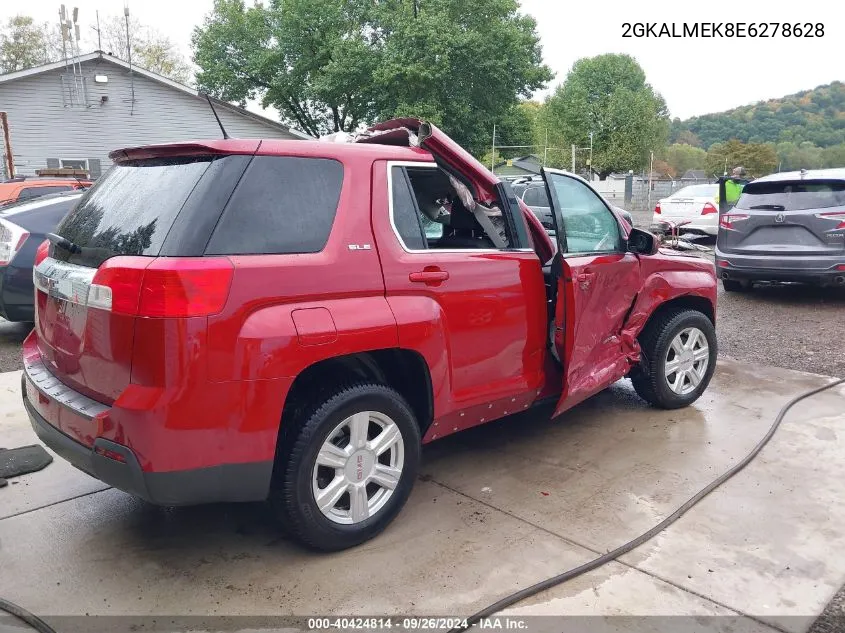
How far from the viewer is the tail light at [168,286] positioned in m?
2.45

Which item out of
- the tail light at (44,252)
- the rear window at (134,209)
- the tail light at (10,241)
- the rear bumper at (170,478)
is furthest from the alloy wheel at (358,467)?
the tail light at (10,241)

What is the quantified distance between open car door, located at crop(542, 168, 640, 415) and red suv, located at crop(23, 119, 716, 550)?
27 millimetres

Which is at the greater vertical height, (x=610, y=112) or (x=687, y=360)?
(x=610, y=112)

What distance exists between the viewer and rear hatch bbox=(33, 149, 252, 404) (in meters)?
2.49

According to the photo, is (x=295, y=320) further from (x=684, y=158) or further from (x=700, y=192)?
(x=684, y=158)

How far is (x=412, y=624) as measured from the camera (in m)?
2.57

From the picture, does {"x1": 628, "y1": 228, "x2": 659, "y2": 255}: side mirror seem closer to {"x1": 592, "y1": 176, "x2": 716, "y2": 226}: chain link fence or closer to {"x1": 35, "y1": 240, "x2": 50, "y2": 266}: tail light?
{"x1": 35, "y1": 240, "x2": 50, "y2": 266}: tail light

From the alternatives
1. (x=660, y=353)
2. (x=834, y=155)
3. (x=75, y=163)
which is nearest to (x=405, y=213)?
(x=660, y=353)

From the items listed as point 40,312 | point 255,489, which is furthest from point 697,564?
point 40,312

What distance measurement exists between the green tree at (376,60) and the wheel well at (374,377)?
2696cm

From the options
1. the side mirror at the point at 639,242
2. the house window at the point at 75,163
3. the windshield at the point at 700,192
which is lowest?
the side mirror at the point at 639,242

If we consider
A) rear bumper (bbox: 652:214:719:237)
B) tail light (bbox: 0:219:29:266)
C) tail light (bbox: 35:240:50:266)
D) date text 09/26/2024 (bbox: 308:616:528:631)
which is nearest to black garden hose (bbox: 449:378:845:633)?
date text 09/26/2024 (bbox: 308:616:528:631)

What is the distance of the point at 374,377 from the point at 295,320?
64 cm

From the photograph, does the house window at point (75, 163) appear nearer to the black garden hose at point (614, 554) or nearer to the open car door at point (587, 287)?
the open car door at point (587, 287)
